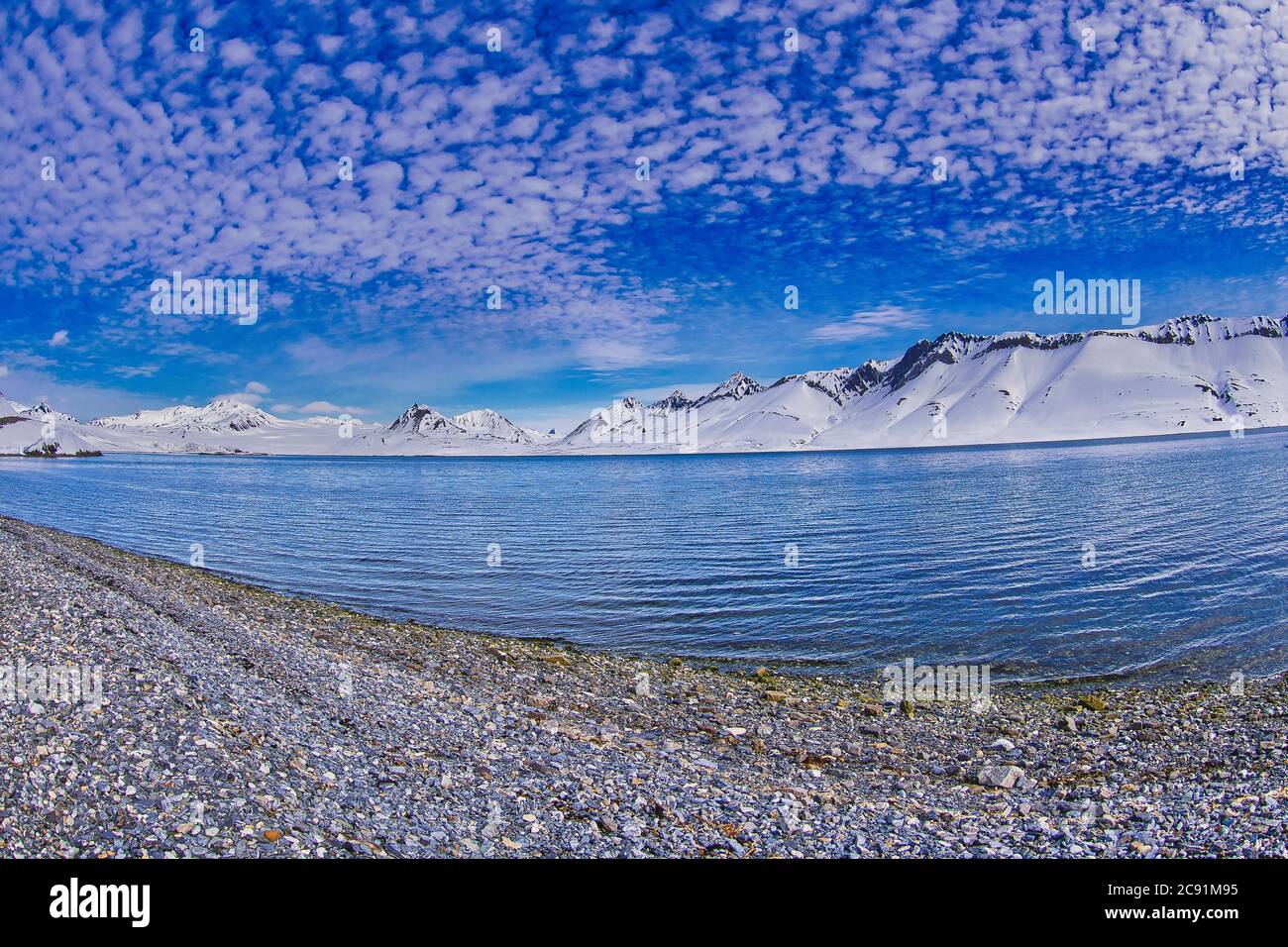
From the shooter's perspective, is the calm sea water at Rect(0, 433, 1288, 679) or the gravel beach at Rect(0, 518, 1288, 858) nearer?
the gravel beach at Rect(0, 518, 1288, 858)

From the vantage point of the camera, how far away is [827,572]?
33156mm

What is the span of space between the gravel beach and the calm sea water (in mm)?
3600

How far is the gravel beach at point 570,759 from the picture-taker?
28.2 ft

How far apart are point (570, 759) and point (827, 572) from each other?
2375 centimetres

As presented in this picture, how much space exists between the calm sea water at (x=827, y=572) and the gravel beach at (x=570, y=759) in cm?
360

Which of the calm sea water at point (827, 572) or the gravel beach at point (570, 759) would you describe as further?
the calm sea water at point (827, 572)

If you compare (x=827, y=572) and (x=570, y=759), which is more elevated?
(x=827, y=572)

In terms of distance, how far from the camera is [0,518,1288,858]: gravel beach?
861 cm

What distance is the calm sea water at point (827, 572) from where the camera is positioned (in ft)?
71.1

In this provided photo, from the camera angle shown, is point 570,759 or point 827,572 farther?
point 827,572
